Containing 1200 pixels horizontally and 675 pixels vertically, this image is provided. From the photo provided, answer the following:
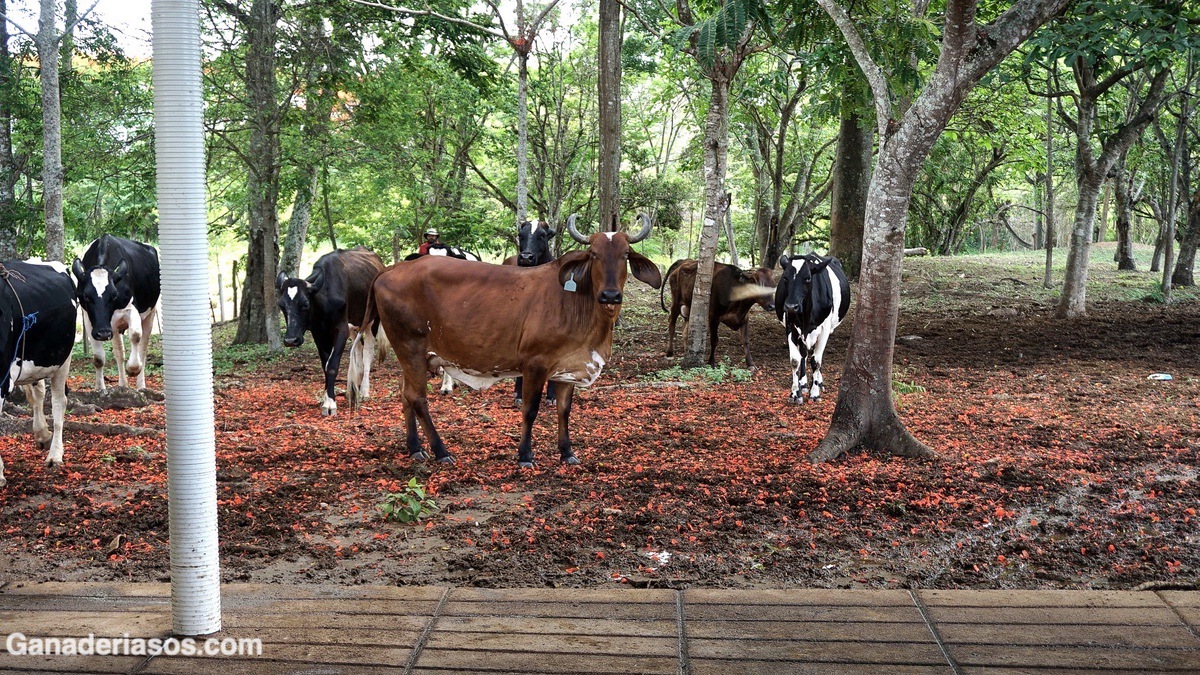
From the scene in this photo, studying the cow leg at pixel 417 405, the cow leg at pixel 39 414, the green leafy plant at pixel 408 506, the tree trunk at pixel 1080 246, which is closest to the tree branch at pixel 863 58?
the cow leg at pixel 417 405

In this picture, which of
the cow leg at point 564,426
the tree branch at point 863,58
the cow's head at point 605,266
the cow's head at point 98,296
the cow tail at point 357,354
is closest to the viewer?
the tree branch at point 863,58

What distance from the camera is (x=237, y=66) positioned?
49.1 feet

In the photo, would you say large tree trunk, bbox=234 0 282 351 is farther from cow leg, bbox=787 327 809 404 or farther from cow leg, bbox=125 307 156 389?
cow leg, bbox=787 327 809 404

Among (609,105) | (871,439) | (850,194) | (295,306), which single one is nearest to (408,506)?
(871,439)

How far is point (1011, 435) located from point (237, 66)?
1208 centimetres

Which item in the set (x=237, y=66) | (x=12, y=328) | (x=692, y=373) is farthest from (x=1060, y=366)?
(x=237, y=66)

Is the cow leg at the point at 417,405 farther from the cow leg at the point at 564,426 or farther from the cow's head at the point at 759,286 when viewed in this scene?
the cow's head at the point at 759,286

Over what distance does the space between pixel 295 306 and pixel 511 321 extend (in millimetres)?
3602

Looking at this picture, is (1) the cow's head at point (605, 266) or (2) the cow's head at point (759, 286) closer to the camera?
(1) the cow's head at point (605, 266)

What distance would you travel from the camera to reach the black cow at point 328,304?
415 inches

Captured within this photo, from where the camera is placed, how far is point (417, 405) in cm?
805

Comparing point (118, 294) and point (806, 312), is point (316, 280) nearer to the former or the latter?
point (118, 294)

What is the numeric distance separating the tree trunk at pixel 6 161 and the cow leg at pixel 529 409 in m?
7.37

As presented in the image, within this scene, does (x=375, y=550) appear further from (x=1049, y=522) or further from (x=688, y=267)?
(x=688, y=267)
